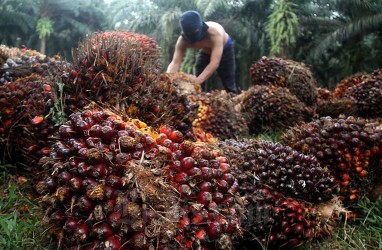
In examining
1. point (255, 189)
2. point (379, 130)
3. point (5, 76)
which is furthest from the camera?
point (5, 76)

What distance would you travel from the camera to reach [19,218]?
1.87 meters

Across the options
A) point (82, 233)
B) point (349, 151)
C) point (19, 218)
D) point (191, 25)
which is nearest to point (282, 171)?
point (349, 151)

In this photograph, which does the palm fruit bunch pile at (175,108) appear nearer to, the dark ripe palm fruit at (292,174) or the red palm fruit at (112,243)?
the dark ripe palm fruit at (292,174)

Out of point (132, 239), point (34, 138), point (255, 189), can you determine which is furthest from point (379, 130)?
point (34, 138)

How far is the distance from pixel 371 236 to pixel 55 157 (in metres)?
1.56

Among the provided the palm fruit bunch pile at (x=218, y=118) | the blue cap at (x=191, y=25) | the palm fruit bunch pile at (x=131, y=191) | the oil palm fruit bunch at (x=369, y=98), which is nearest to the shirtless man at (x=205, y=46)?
the blue cap at (x=191, y=25)

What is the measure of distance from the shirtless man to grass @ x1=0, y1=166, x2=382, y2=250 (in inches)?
122

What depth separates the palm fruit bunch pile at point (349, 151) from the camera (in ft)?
6.92

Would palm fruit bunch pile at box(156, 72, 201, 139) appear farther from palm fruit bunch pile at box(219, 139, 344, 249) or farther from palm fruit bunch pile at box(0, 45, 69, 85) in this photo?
palm fruit bunch pile at box(0, 45, 69, 85)

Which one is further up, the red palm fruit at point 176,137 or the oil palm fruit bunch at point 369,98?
the red palm fruit at point 176,137

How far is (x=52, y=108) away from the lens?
1.77 metres

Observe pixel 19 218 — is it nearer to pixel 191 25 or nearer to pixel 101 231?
pixel 101 231

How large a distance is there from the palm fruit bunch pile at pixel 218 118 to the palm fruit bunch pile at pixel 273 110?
54 cm

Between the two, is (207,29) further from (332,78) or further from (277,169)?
(332,78)
